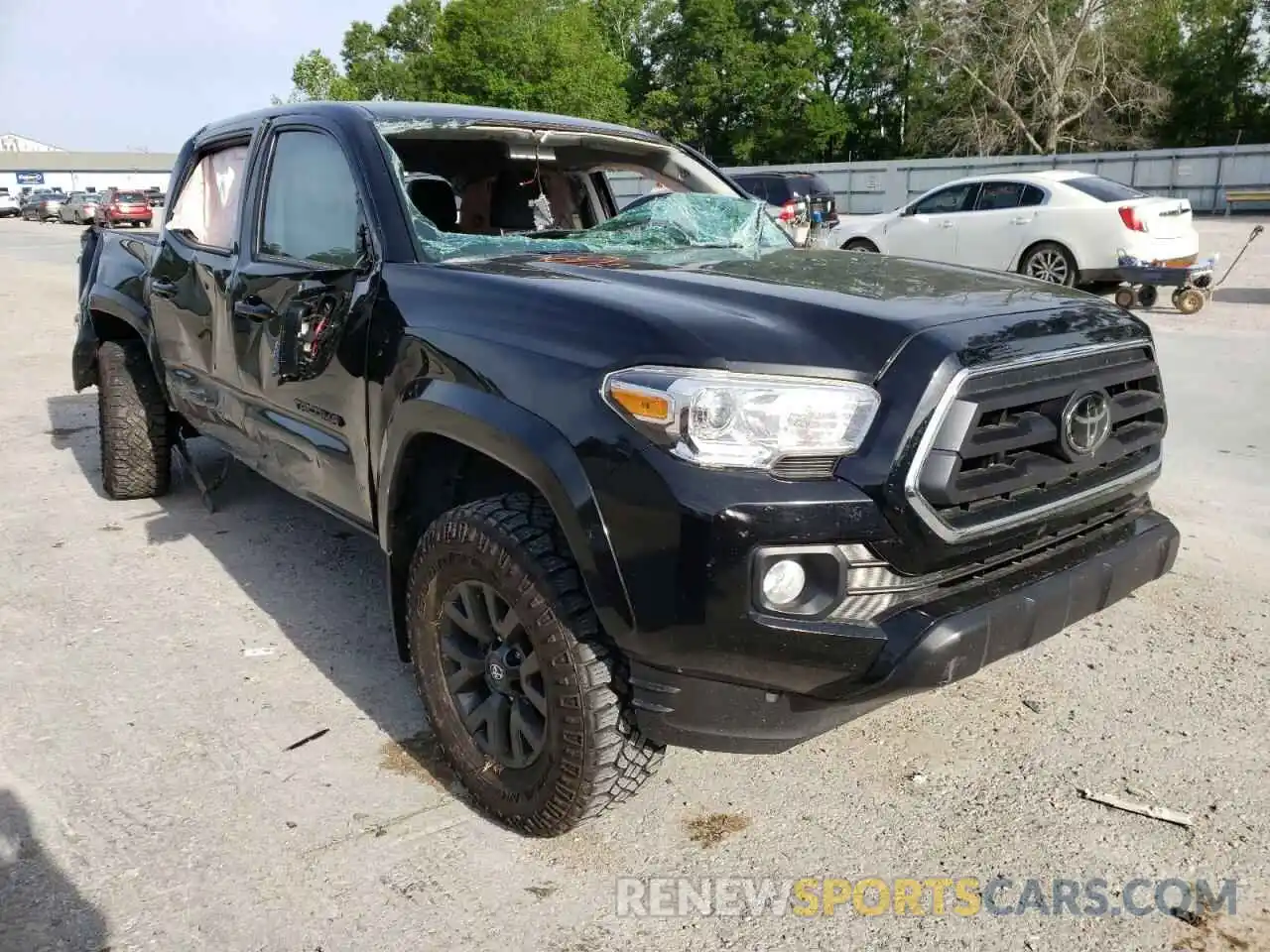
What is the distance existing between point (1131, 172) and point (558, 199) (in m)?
32.0

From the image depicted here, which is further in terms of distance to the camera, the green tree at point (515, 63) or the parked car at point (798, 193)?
the green tree at point (515, 63)

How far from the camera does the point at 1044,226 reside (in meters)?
12.2

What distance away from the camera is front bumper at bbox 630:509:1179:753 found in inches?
83.6

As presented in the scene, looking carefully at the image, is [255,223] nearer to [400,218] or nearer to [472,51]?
[400,218]

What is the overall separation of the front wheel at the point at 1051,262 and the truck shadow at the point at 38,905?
11643 mm

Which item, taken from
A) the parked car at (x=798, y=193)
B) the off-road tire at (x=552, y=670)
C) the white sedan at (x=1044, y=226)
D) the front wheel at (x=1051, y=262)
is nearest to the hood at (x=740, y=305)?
the off-road tire at (x=552, y=670)

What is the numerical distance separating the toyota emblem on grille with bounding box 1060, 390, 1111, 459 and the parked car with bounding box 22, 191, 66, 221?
56880mm

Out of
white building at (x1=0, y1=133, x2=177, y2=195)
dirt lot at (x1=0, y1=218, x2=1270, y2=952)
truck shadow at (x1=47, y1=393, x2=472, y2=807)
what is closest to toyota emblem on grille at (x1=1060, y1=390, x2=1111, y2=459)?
dirt lot at (x1=0, y1=218, x2=1270, y2=952)

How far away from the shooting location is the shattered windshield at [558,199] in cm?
323

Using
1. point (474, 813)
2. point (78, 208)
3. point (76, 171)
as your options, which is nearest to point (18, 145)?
point (76, 171)

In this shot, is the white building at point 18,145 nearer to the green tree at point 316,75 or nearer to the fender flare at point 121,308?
the green tree at point 316,75

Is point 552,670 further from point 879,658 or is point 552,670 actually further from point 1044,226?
point 1044,226

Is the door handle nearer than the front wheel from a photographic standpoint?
Yes

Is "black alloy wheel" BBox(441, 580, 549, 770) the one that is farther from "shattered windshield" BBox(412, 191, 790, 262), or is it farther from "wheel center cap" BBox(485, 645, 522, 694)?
"shattered windshield" BBox(412, 191, 790, 262)
